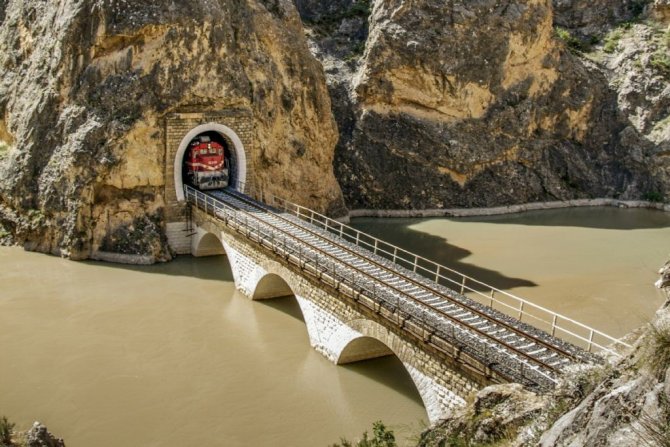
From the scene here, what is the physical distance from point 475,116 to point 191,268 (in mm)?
23532

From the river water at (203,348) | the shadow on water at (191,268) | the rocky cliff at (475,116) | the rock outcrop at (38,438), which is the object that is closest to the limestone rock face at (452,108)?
the rocky cliff at (475,116)

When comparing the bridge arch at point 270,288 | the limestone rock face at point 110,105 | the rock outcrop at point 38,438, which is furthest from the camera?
the limestone rock face at point 110,105

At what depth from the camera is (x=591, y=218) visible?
4066cm

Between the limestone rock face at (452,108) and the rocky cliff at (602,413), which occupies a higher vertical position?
the limestone rock face at (452,108)

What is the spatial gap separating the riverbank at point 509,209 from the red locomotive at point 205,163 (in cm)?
1068

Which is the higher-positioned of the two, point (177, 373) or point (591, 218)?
point (591, 218)

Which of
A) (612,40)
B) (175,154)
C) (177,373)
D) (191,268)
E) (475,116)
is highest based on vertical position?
(612,40)

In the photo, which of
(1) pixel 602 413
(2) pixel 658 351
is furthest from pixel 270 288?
(2) pixel 658 351

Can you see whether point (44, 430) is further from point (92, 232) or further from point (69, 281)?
point (92, 232)

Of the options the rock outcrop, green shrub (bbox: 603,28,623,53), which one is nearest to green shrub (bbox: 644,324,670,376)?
the rock outcrop

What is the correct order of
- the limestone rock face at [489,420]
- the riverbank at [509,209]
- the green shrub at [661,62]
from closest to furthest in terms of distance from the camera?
the limestone rock face at [489,420] < the riverbank at [509,209] < the green shrub at [661,62]

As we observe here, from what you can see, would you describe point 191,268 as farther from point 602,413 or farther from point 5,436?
point 602,413

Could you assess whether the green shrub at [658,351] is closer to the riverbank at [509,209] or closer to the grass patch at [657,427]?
the grass patch at [657,427]

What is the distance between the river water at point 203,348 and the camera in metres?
15.2
